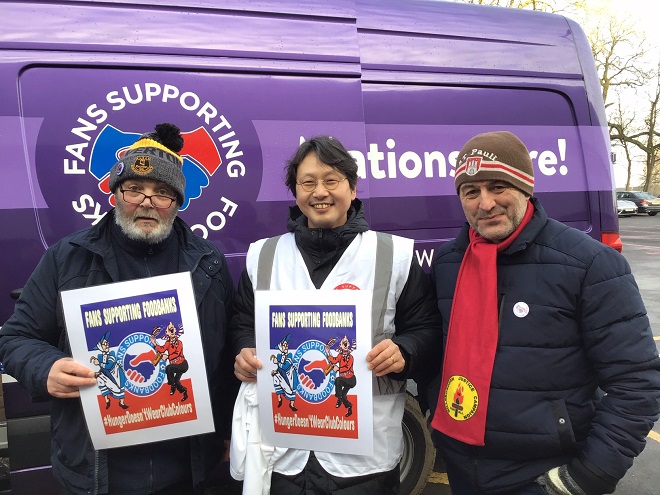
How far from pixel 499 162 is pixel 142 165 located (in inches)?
40.5

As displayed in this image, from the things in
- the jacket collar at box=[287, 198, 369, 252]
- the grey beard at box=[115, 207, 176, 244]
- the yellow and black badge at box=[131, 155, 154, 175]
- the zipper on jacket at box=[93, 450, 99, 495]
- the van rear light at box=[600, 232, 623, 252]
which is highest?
the yellow and black badge at box=[131, 155, 154, 175]

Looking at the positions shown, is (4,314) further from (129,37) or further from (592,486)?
(592,486)

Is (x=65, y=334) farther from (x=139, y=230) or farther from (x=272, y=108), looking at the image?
(x=272, y=108)

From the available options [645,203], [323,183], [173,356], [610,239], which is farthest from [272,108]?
[645,203]

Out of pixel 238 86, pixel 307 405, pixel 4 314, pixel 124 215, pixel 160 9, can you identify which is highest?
pixel 160 9

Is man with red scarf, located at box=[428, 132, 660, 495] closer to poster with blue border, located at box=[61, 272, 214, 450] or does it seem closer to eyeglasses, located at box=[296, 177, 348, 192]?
eyeglasses, located at box=[296, 177, 348, 192]

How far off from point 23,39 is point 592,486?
2486 millimetres

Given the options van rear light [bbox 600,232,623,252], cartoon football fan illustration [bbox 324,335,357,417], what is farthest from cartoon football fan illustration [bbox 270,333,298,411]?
van rear light [bbox 600,232,623,252]

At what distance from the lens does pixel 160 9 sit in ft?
7.12

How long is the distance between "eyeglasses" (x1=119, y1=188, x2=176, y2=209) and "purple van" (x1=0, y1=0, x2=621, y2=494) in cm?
61

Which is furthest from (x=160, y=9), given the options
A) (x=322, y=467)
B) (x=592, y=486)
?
(x=592, y=486)

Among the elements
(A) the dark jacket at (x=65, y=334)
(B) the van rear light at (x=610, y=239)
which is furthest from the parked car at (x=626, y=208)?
(A) the dark jacket at (x=65, y=334)

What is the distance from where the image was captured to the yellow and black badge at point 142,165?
4.77 ft

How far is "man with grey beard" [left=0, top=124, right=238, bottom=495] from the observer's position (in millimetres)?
1398
